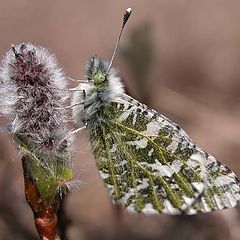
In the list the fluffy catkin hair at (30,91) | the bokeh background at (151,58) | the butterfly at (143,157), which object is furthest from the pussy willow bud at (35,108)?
the bokeh background at (151,58)

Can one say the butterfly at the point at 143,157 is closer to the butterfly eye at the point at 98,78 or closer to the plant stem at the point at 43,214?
the butterfly eye at the point at 98,78

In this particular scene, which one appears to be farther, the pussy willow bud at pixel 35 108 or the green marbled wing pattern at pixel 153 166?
the green marbled wing pattern at pixel 153 166

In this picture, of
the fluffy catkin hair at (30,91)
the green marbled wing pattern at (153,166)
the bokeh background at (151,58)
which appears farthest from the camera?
the bokeh background at (151,58)

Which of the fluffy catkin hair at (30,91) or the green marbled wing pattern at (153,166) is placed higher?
the fluffy catkin hair at (30,91)

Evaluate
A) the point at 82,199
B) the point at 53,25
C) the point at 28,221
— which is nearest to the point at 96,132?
the point at 28,221

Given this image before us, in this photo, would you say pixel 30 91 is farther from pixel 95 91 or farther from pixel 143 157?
pixel 143 157

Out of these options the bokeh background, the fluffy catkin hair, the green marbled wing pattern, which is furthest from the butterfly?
the bokeh background

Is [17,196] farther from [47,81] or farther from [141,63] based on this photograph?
[47,81]

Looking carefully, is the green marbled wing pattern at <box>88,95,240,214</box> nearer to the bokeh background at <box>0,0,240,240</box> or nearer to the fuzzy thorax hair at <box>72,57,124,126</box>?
the fuzzy thorax hair at <box>72,57,124,126</box>
